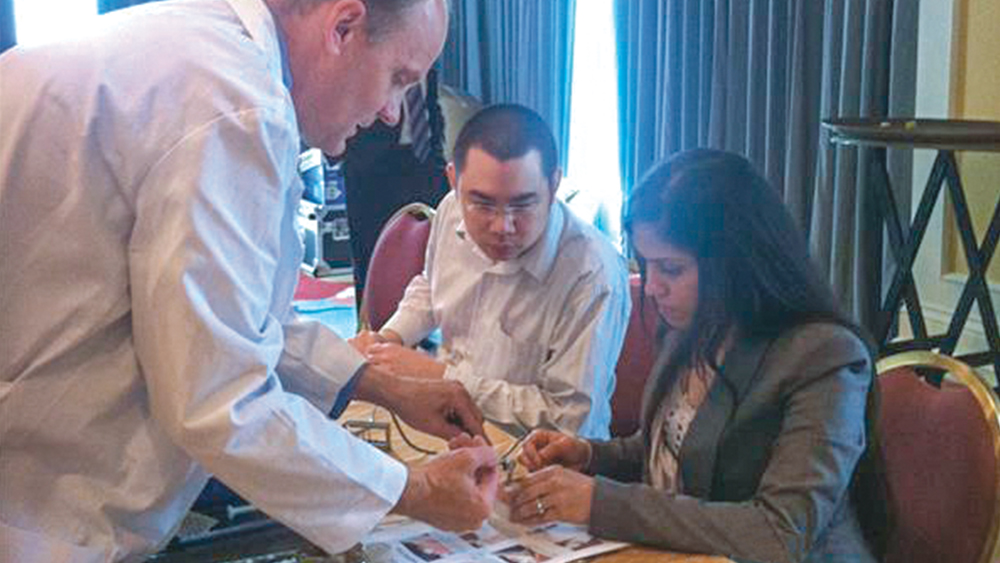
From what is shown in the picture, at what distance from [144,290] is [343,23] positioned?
33 centimetres

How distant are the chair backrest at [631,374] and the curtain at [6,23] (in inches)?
158

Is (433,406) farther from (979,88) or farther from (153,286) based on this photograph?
(979,88)

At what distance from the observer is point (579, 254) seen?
2.17 metres

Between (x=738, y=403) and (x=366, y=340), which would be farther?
(x=366, y=340)

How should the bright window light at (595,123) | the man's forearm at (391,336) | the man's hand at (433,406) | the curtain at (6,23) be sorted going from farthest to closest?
the curtain at (6,23)
the bright window light at (595,123)
the man's forearm at (391,336)
the man's hand at (433,406)

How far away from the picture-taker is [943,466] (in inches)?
60.7

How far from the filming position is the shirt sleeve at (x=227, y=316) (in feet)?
3.20

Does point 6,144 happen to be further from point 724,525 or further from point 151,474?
point 724,525

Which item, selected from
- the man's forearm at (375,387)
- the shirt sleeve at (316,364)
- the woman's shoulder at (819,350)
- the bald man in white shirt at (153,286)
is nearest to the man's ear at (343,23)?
the bald man in white shirt at (153,286)

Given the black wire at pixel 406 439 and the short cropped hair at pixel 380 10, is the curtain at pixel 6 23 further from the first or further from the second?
the short cropped hair at pixel 380 10

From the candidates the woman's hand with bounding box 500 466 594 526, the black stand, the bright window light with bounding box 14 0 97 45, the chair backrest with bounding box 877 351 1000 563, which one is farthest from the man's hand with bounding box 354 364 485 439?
the bright window light with bounding box 14 0 97 45

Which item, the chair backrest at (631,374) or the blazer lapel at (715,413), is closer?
the blazer lapel at (715,413)

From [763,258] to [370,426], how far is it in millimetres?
688

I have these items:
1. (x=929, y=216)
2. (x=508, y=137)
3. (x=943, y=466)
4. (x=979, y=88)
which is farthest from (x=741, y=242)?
(x=979, y=88)
